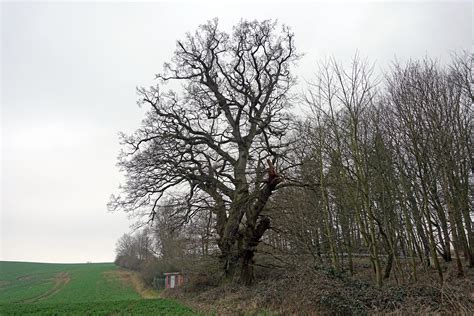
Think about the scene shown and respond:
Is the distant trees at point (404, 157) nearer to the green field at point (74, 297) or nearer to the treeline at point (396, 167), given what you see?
the treeline at point (396, 167)

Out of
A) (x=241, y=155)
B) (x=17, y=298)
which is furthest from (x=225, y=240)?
(x=17, y=298)

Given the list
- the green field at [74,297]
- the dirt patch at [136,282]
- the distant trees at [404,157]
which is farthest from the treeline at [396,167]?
the dirt patch at [136,282]

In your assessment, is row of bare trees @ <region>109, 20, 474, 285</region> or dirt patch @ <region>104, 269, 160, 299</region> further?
dirt patch @ <region>104, 269, 160, 299</region>

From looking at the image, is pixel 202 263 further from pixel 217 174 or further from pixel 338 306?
pixel 338 306

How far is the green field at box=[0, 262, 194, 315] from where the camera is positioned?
14163 mm

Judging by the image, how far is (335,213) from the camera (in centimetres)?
1955

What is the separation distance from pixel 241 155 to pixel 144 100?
6028mm

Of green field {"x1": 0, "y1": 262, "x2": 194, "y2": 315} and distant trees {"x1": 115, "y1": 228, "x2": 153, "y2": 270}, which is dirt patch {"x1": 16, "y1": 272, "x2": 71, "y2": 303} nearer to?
green field {"x1": 0, "y1": 262, "x2": 194, "y2": 315}

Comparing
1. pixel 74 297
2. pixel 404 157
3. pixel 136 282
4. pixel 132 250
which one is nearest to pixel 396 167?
pixel 404 157

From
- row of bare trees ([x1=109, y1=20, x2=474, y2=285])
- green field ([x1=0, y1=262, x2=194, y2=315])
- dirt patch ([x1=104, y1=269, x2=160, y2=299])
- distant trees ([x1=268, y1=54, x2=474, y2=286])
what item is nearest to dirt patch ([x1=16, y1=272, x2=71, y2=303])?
green field ([x1=0, y1=262, x2=194, y2=315])

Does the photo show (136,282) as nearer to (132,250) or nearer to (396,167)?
(132,250)

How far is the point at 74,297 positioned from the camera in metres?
33.8

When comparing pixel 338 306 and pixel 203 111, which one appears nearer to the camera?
pixel 338 306

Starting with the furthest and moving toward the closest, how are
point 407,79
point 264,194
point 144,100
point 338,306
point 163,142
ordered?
point 144,100 < point 163,142 < point 264,194 < point 407,79 < point 338,306
